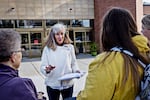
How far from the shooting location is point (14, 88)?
198cm

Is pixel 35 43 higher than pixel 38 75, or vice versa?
pixel 35 43

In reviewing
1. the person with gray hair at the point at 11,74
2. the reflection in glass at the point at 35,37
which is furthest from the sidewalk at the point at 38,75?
the reflection in glass at the point at 35,37

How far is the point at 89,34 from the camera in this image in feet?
91.5

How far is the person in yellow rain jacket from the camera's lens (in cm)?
211

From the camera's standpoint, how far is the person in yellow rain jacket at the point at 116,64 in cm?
211

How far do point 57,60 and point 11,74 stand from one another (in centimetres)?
221

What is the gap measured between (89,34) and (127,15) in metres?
25.6

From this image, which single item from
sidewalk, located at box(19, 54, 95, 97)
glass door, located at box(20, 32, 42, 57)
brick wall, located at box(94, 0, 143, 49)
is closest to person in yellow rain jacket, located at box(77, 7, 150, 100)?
sidewalk, located at box(19, 54, 95, 97)

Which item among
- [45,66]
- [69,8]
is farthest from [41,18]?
[45,66]

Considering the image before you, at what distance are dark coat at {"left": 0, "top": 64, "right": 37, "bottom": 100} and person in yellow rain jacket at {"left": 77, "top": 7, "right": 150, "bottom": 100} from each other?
44 centimetres

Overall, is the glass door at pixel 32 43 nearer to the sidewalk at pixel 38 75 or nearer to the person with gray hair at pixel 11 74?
the sidewalk at pixel 38 75

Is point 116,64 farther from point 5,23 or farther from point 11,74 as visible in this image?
point 5,23

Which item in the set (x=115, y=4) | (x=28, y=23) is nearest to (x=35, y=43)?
(x=28, y=23)

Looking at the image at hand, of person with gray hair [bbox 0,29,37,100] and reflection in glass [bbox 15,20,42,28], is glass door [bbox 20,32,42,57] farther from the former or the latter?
person with gray hair [bbox 0,29,37,100]
